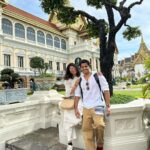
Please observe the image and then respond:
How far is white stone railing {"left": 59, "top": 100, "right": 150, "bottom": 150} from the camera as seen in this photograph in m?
3.64

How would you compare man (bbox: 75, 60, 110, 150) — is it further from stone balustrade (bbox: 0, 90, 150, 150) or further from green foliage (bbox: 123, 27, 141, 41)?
green foliage (bbox: 123, 27, 141, 41)

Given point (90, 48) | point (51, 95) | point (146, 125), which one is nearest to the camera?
point (146, 125)

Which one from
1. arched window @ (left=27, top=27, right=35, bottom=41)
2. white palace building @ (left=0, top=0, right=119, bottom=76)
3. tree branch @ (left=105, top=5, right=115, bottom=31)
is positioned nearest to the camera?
tree branch @ (left=105, top=5, right=115, bottom=31)

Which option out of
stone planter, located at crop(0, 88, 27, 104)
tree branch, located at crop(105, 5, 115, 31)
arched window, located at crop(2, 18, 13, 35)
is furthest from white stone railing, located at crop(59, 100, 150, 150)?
arched window, located at crop(2, 18, 13, 35)

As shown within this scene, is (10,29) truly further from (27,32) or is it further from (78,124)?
(78,124)

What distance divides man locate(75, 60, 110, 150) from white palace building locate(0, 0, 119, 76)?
68.7ft

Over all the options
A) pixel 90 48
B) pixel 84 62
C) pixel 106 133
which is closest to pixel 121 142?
pixel 106 133

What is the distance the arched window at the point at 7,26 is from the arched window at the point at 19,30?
46.1 inches

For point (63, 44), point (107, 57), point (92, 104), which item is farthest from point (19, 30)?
point (92, 104)

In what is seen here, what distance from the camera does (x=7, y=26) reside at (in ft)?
105

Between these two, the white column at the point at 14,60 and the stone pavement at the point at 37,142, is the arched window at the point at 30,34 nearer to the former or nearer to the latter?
the white column at the point at 14,60

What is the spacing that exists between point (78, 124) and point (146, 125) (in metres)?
1.14

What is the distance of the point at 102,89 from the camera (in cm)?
326

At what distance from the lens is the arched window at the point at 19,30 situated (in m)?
33.5
